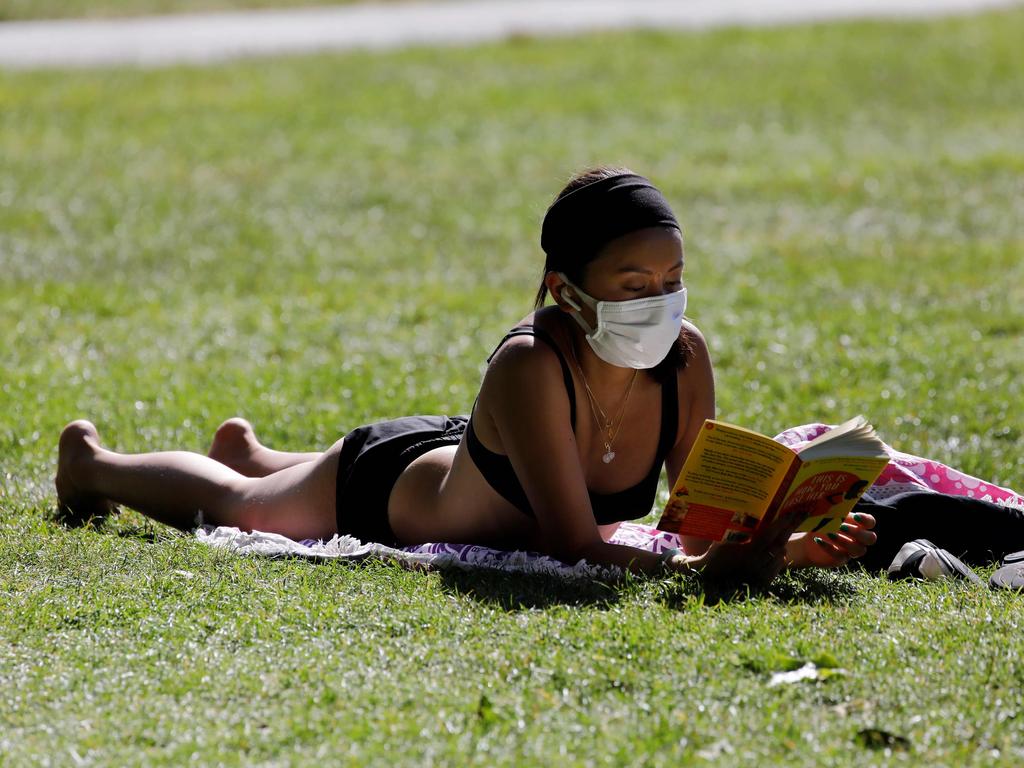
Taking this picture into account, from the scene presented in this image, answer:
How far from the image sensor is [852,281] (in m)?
9.24

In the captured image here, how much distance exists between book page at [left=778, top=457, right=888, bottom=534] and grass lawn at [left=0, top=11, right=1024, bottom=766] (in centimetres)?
24

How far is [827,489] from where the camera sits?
163 inches

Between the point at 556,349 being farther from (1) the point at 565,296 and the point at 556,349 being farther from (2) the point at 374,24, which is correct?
(2) the point at 374,24

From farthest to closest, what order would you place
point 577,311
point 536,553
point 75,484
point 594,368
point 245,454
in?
point 245,454, point 75,484, point 536,553, point 594,368, point 577,311

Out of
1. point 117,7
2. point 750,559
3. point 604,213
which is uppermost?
point 117,7

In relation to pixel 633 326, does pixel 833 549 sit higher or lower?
lower

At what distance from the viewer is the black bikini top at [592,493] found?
171 inches

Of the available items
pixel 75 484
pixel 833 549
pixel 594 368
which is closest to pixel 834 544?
pixel 833 549

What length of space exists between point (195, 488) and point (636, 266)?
1884 millimetres

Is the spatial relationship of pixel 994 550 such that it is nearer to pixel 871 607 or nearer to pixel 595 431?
pixel 871 607

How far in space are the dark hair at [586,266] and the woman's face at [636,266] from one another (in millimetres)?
28

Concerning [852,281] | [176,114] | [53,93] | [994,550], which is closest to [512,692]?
[994,550]

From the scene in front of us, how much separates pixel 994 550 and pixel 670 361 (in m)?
1.24

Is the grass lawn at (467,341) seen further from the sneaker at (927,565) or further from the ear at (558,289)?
the ear at (558,289)
